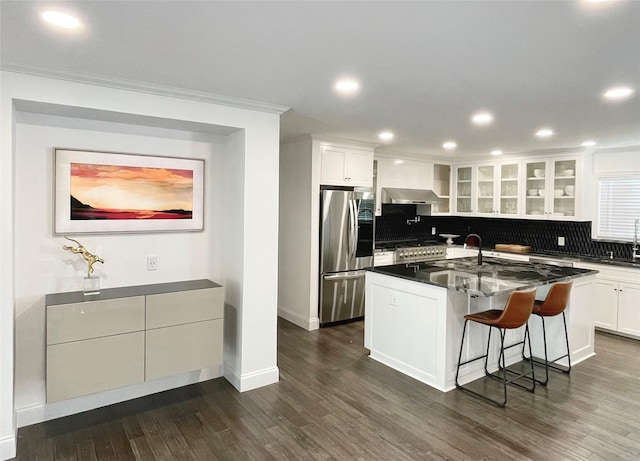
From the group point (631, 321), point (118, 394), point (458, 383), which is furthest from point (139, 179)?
point (631, 321)

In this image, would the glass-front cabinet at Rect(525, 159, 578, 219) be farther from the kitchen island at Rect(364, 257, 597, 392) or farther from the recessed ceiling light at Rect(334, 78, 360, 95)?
the recessed ceiling light at Rect(334, 78, 360, 95)

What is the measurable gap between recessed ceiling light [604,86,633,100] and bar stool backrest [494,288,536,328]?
158 cm

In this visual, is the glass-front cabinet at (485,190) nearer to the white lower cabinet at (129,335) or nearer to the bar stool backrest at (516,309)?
the bar stool backrest at (516,309)

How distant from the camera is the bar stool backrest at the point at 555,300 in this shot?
368cm

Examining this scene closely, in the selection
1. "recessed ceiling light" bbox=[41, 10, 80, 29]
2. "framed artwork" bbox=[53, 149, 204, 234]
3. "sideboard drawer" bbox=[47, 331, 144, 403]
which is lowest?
"sideboard drawer" bbox=[47, 331, 144, 403]

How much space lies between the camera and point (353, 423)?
304 cm

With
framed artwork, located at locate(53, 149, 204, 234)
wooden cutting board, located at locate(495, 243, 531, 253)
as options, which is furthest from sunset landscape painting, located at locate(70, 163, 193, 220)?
wooden cutting board, located at locate(495, 243, 531, 253)

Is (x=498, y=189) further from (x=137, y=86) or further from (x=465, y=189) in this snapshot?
(x=137, y=86)

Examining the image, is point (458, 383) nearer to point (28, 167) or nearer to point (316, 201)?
point (316, 201)

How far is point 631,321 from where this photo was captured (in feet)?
16.5

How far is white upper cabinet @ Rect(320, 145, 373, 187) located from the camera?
530 centimetres

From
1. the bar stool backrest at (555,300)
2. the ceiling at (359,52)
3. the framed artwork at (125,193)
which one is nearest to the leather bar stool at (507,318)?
the bar stool backrest at (555,300)

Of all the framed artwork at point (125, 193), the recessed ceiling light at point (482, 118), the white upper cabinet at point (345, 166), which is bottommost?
the framed artwork at point (125, 193)

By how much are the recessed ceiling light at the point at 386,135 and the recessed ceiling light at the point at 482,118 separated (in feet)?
3.28
